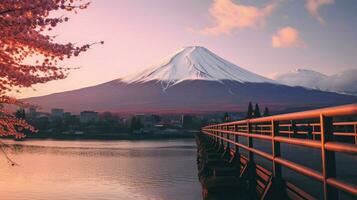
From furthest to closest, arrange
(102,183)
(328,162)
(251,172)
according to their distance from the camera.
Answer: (102,183)
(251,172)
(328,162)

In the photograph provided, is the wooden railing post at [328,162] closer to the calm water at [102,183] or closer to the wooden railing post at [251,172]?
the wooden railing post at [251,172]

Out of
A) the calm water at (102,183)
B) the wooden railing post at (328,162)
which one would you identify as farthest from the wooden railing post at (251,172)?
the calm water at (102,183)

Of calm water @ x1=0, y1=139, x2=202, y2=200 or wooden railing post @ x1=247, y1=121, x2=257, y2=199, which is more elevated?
wooden railing post @ x1=247, y1=121, x2=257, y2=199

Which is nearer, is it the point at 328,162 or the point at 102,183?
the point at 328,162

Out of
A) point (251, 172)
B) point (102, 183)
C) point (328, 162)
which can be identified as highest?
point (328, 162)

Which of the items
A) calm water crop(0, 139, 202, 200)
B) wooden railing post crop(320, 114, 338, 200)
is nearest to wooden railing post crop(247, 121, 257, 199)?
wooden railing post crop(320, 114, 338, 200)

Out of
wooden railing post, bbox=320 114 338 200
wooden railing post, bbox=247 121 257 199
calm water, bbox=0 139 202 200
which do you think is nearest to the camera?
wooden railing post, bbox=320 114 338 200

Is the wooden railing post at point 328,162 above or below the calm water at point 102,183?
above

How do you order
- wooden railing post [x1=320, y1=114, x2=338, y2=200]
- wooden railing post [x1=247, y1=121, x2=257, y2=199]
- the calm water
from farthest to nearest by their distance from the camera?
the calm water, wooden railing post [x1=247, y1=121, x2=257, y2=199], wooden railing post [x1=320, y1=114, x2=338, y2=200]

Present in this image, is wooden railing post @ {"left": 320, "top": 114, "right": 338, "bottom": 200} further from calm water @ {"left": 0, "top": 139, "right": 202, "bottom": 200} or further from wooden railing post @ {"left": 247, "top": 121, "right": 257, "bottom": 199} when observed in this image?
calm water @ {"left": 0, "top": 139, "right": 202, "bottom": 200}

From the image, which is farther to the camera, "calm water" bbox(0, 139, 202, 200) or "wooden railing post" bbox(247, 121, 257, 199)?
"calm water" bbox(0, 139, 202, 200)

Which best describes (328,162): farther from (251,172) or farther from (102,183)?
(102,183)

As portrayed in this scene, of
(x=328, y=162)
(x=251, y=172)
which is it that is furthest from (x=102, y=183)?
(x=328, y=162)

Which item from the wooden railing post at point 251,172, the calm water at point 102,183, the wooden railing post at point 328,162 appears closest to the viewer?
the wooden railing post at point 328,162
